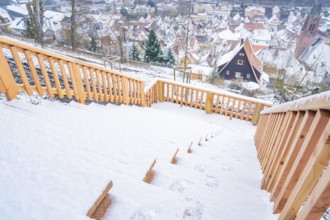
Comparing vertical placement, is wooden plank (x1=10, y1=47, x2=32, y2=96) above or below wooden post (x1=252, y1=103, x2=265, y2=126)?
above

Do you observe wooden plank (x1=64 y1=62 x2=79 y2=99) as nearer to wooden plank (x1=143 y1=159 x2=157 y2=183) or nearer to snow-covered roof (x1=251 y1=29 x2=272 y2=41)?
wooden plank (x1=143 y1=159 x2=157 y2=183)

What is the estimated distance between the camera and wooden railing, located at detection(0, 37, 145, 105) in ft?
8.56

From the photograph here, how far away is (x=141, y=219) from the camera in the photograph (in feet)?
4.47

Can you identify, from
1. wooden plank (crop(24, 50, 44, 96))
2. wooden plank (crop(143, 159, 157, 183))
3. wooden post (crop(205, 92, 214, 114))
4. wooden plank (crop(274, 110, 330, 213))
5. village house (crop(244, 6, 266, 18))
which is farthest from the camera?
village house (crop(244, 6, 266, 18))

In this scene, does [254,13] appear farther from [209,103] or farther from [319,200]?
[319,200]

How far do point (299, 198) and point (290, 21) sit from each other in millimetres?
67702

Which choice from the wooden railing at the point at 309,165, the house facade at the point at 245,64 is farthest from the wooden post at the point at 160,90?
the house facade at the point at 245,64

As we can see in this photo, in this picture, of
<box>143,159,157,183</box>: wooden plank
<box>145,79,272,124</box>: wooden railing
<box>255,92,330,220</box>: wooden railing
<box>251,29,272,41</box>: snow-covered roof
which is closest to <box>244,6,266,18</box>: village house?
<box>251,29,272,41</box>: snow-covered roof

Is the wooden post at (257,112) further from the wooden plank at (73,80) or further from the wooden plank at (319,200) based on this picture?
the wooden plank at (319,200)

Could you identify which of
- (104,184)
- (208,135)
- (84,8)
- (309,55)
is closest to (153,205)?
(104,184)

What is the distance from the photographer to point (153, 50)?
23828 millimetres

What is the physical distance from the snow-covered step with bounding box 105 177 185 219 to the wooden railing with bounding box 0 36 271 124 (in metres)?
2.01

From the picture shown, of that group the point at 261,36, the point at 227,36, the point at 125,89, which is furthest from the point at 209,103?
the point at 261,36

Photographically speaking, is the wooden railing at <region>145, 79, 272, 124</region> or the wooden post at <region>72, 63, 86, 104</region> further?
the wooden railing at <region>145, 79, 272, 124</region>
